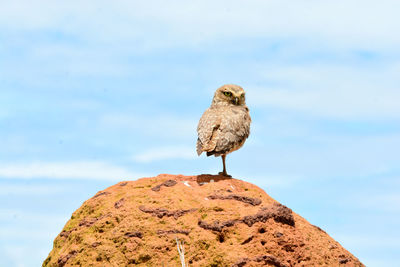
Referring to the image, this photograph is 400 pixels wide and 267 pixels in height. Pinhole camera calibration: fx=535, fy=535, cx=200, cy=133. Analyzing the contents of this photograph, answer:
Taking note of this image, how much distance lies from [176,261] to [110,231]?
1.32 m

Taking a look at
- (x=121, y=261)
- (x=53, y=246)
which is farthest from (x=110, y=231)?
(x=53, y=246)

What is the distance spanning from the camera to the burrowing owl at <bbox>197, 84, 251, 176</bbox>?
1055 cm

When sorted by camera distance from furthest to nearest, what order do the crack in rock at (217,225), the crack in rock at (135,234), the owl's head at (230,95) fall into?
the owl's head at (230,95) → the crack in rock at (135,234) → the crack in rock at (217,225)

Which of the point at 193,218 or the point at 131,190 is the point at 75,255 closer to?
the point at 131,190

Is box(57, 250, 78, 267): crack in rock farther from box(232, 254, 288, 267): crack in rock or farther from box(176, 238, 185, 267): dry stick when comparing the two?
box(232, 254, 288, 267): crack in rock

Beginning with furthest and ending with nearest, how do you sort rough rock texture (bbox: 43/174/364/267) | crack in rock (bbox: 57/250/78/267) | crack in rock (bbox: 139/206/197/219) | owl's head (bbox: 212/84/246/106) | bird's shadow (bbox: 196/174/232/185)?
owl's head (bbox: 212/84/246/106)
bird's shadow (bbox: 196/174/232/185)
crack in rock (bbox: 57/250/78/267)
crack in rock (bbox: 139/206/197/219)
rough rock texture (bbox: 43/174/364/267)

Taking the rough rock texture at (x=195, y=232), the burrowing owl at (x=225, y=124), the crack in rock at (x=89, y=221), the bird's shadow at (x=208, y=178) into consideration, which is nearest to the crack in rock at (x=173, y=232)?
the rough rock texture at (x=195, y=232)

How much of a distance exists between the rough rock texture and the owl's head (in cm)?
315

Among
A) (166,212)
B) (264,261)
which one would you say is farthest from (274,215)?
(166,212)

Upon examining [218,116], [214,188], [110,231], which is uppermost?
[218,116]

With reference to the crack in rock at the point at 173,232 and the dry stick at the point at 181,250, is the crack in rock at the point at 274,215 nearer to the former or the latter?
the crack in rock at the point at 173,232

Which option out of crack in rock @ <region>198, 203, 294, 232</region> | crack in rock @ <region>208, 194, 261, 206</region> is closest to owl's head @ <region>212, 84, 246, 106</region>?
crack in rock @ <region>208, 194, 261, 206</region>

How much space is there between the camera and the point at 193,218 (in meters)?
8.47

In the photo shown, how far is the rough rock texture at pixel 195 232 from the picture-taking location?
319 inches
